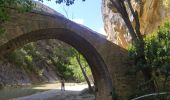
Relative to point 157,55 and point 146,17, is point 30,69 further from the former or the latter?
point 157,55

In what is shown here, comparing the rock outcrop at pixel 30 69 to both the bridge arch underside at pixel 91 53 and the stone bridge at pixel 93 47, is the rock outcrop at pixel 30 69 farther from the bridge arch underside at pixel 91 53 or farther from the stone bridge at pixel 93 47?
the stone bridge at pixel 93 47

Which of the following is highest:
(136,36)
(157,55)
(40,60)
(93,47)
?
(40,60)

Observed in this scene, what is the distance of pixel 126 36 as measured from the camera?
3553cm

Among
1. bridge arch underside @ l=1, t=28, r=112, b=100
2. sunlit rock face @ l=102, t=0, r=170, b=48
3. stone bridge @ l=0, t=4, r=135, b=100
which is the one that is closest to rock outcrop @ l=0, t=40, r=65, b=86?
sunlit rock face @ l=102, t=0, r=170, b=48

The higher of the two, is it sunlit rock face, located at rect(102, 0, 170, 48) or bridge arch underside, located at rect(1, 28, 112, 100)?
sunlit rock face, located at rect(102, 0, 170, 48)

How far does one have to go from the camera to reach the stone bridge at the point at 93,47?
54.2ft

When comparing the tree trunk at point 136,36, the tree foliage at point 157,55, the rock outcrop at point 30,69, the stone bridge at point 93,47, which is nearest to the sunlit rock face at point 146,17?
the tree trunk at point 136,36

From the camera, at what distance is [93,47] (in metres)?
20.5

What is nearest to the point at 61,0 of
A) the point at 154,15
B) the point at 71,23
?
the point at 71,23

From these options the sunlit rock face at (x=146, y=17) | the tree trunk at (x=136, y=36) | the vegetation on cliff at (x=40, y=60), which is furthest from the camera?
the vegetation on cliff at (x=40, y=60)

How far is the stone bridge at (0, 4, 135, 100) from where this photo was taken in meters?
16.5

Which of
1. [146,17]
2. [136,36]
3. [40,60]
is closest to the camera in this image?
[136,36]

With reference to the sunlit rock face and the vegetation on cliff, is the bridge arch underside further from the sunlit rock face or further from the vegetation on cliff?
the vegetation on cliff

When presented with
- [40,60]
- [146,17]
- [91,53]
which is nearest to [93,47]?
[91,53]
